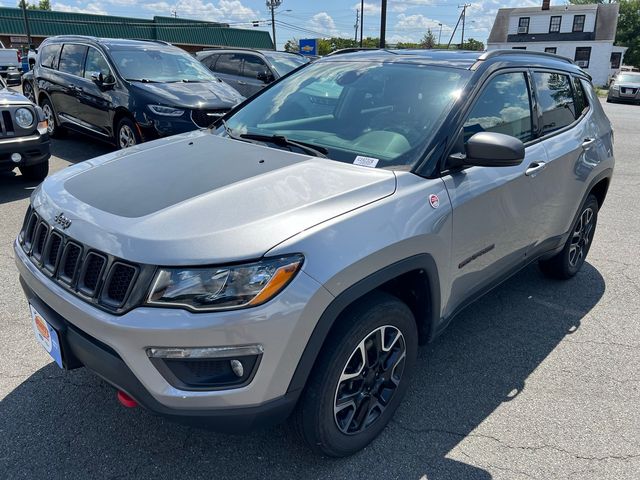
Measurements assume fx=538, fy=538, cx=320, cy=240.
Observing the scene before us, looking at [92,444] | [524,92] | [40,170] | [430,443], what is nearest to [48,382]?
[92,444]

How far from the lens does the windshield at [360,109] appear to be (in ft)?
8.98

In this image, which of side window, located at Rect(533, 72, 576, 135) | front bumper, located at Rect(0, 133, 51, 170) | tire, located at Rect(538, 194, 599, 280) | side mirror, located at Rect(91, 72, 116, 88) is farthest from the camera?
side mirror, located at Rect(91, 72, 116, 88)

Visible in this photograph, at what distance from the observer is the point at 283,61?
1124 cm

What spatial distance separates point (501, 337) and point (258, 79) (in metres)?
8.66

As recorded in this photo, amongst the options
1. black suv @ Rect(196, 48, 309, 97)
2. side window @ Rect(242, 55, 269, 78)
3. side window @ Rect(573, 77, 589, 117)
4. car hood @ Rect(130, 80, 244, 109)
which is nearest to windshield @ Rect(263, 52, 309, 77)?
black suv @ Rect(196, 48, 309, 97)

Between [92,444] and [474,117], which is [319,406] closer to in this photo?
[92,444]

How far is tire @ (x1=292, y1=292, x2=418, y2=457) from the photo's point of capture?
214 cm

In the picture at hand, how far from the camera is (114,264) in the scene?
1968mm

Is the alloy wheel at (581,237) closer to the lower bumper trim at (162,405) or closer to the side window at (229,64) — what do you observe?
the lower bumper trim at (162,405)

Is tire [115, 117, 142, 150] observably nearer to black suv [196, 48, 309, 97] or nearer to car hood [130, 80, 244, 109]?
car hood [130, 80, 244, 109]

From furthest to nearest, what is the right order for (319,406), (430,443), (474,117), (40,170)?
1. (40,170)
2. (474,117)
3. (430,443)
4. (319,406)

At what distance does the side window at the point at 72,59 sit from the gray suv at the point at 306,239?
6221mm

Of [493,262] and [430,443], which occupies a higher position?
[493,262]

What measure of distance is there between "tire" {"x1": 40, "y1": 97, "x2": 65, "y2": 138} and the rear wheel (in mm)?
2381
